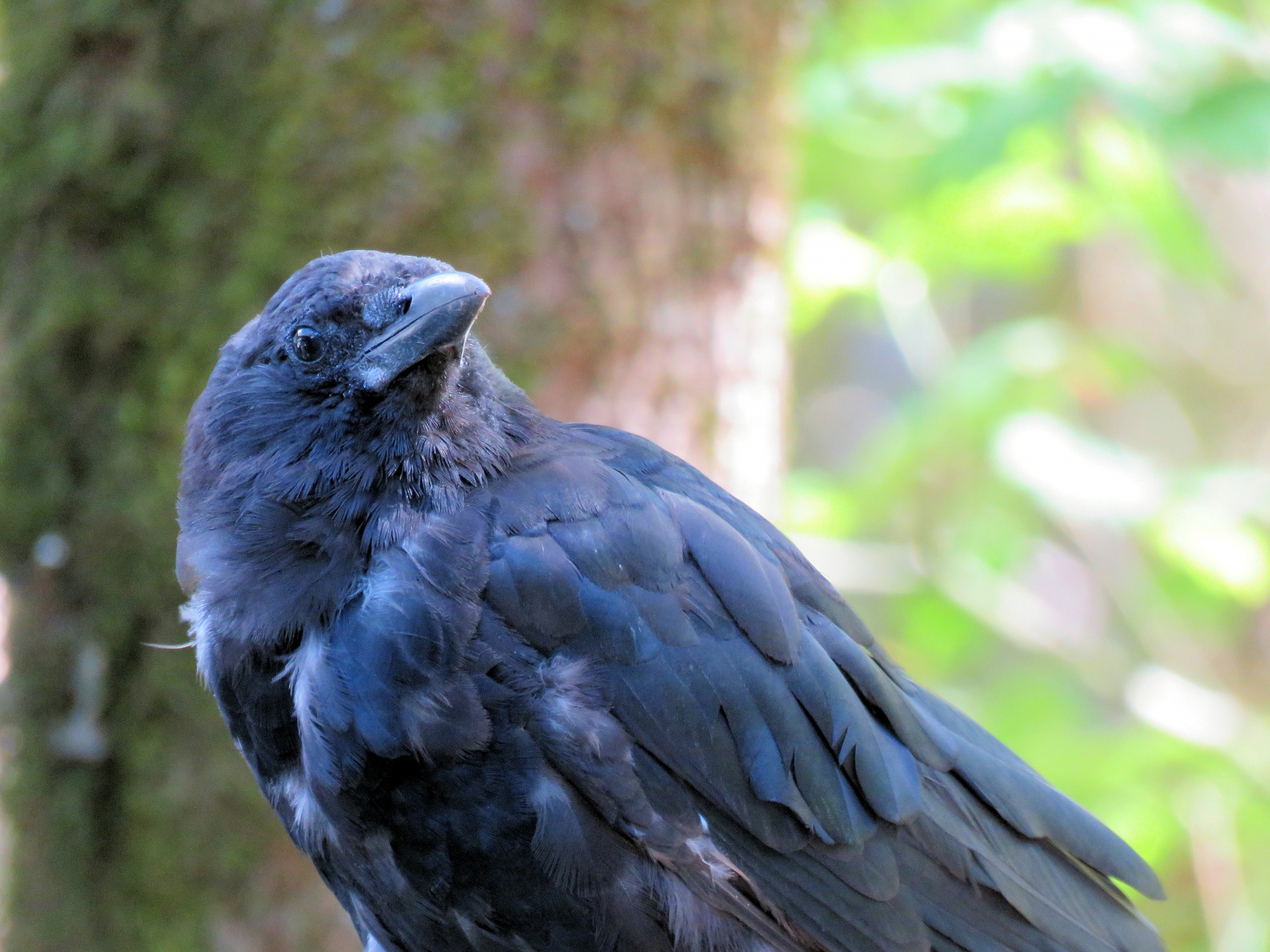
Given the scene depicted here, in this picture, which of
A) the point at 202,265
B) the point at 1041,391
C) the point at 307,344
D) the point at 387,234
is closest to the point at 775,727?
the point at 307,344

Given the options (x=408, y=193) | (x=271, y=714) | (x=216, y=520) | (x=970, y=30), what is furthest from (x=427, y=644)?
(x=970, y=30)

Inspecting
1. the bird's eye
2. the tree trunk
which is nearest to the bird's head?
the bird's eye

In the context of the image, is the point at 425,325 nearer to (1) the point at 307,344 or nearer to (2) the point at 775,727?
(1) the point at 307,344

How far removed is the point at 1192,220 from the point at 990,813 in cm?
210

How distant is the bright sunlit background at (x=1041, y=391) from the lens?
2.56m

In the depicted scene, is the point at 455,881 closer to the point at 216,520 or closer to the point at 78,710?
the point at 216,520

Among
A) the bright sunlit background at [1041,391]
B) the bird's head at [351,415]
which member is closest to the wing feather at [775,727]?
the bird's head at [351,415]

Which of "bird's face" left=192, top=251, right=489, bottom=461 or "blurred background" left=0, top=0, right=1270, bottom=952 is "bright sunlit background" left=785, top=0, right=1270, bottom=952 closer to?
"blurred background" left=0, top=0, right=1270, bottom=952

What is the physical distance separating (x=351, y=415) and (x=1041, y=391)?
2193mm

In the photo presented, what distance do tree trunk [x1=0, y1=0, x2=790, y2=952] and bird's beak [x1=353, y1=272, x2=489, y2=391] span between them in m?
0.71

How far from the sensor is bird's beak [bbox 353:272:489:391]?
1522mm

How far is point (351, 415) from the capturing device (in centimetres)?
162

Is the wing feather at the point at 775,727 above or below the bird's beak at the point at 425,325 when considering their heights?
below

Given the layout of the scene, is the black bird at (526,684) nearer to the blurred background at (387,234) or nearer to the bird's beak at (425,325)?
the bird's beak at (425,325)
